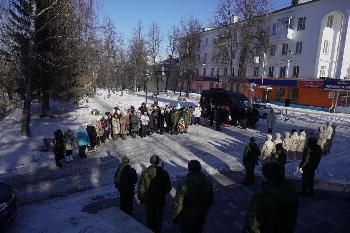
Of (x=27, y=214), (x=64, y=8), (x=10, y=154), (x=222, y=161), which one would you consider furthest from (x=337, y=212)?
(x=64, y=8)

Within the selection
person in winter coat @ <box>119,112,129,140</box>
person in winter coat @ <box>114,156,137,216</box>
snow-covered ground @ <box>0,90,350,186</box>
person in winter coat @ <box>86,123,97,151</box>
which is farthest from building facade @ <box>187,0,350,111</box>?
person in winter coat @ <box>114,156,137,216</box>

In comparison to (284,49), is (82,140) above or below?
below

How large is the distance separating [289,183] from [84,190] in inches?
272

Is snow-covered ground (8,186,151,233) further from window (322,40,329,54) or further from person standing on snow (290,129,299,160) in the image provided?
window (322,40,329,54)

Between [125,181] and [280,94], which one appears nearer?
[125,181]

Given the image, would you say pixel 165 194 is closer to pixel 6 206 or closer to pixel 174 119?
pixel 6 206

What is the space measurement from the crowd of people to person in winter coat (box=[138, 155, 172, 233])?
6.47m

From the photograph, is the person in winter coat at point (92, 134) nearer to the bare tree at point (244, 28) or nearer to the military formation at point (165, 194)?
the military formation at point (165, 194)

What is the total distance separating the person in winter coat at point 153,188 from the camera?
6.24 meters

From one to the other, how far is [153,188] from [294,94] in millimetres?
39634

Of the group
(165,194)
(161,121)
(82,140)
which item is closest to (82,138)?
(82,140)

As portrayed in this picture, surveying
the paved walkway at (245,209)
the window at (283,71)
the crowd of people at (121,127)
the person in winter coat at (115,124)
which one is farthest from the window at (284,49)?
the paved walkway at (245,209)

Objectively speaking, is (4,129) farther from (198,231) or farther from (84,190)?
(198,231)

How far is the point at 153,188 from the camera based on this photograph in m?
6.23
